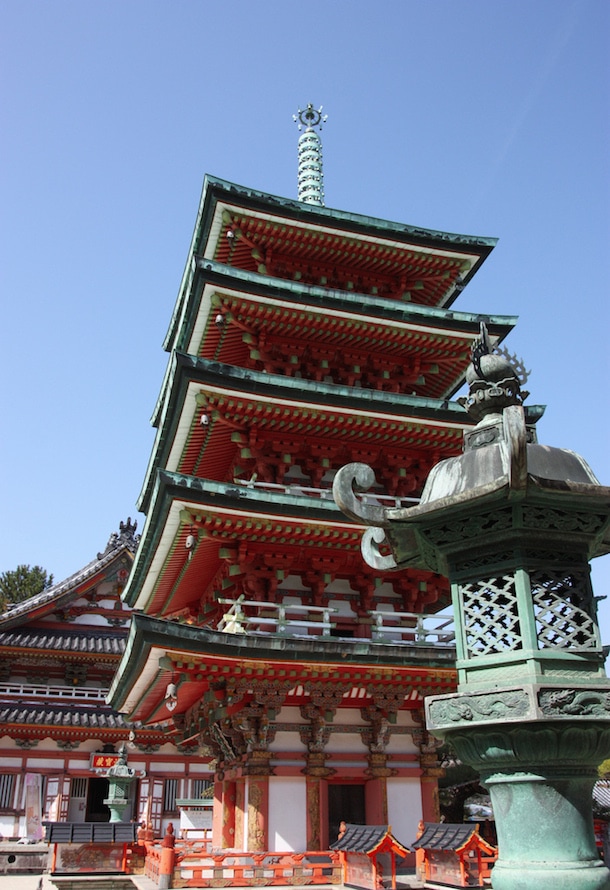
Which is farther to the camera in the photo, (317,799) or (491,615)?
(317,799)

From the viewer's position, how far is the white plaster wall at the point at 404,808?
53.1ft

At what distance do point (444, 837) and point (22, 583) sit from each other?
49.2 meters

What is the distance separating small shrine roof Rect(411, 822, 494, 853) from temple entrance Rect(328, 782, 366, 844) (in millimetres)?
2148

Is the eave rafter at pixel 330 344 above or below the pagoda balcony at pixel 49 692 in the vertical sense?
above

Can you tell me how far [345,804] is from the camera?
1667 cm

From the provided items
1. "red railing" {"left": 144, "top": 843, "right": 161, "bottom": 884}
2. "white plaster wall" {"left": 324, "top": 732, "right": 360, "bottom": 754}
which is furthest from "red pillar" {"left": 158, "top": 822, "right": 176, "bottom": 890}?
"white plaster wall" {"left": 324, "top": 732, "right": 360, "bottom": 754}

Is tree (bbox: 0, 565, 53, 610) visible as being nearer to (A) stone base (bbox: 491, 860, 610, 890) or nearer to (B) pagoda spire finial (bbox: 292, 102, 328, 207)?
(B) pagoda spire finial (bbox: 292, 102, 328, 207)

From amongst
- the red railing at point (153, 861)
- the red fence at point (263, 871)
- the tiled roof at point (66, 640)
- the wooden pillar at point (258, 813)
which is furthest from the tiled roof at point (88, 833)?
the tiled roof at point (66, 640)

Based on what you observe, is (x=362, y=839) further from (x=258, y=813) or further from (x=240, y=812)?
(x=240, y=812)

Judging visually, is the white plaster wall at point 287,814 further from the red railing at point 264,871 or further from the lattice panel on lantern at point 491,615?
A: the lattice panel on lantern at point 491,615

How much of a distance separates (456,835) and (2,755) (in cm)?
2188

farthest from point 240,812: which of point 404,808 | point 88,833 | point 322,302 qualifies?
point 322,302

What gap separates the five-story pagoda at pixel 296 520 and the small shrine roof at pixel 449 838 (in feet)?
5.86

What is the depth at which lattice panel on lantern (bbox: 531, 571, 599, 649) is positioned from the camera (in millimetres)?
5117
